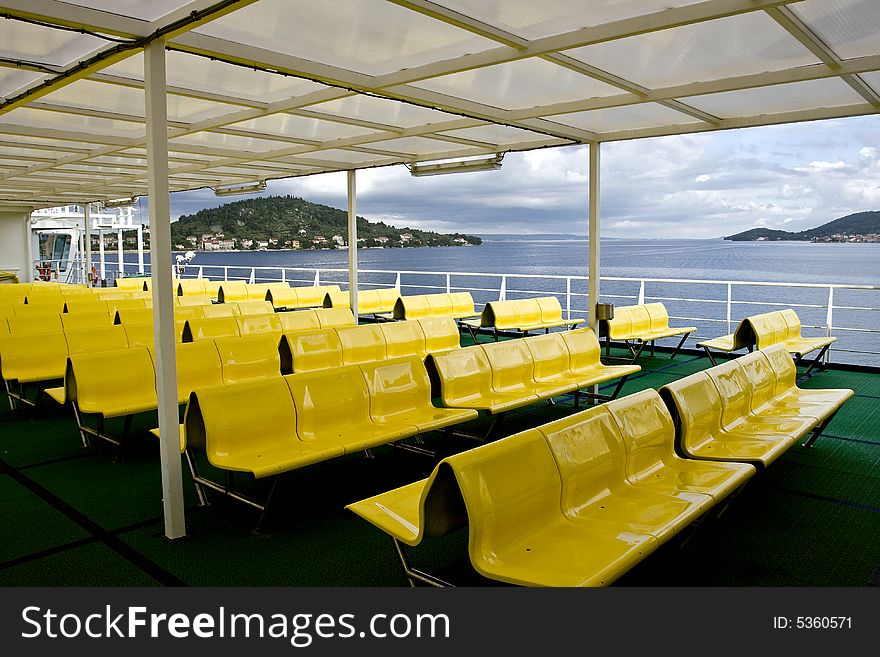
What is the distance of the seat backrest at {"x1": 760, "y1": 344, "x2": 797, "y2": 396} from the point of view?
17.9 ft

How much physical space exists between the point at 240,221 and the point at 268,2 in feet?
158

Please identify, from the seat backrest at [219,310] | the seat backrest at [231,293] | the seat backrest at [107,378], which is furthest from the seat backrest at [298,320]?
the seat backrest at [231,293]

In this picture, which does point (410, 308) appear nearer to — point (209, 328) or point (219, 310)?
point (219, 310)

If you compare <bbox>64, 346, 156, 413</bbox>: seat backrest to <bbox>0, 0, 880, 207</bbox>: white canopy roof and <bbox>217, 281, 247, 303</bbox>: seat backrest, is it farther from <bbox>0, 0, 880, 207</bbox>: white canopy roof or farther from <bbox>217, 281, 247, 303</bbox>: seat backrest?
<bbox>217, 281, 247, 303</bbox>: seat backrest

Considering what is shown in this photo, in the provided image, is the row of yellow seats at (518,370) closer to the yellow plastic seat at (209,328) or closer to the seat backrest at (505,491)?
the seat backrest at (505,491)

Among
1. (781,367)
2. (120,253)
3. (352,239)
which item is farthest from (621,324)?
(120,253)

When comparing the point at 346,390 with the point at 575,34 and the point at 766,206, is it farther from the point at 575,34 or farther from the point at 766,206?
the point at 766,206

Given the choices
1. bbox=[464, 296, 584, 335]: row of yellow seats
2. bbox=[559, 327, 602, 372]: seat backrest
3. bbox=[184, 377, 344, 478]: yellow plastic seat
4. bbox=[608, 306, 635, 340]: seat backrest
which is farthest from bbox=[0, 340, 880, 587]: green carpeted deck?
bbox=[464, 296, 584, 335]: row of yellow seats

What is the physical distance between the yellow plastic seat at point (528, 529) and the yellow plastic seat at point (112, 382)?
3358 millimetres

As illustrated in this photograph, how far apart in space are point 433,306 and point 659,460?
7.47m

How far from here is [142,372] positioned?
5.64 meters
